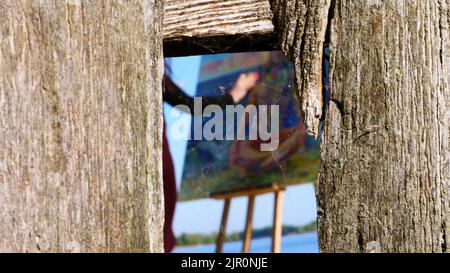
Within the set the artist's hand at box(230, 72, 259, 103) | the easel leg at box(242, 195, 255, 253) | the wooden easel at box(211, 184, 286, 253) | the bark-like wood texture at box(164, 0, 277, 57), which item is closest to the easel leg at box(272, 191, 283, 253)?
the wooden easel at box(211, 184, 286, 253)

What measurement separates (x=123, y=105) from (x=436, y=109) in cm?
38

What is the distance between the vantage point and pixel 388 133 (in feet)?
2.79

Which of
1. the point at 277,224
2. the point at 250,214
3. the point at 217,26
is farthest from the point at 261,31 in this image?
the point at 250,214

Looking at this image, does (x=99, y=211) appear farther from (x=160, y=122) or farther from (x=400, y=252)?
(x=400, y=252)

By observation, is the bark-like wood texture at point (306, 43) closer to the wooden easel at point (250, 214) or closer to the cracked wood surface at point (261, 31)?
the cracked wood surface at point (261, 31)

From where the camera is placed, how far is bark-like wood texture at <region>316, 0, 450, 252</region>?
0.84 meters

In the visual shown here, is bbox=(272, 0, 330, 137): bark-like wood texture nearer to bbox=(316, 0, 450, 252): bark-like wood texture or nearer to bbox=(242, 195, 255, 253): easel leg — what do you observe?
bbox=(316, 0, 450, 252): bark-like wood texture

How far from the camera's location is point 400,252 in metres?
0.83

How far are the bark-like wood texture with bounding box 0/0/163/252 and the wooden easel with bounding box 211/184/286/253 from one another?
3466 mm

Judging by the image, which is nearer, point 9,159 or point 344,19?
point 9,159

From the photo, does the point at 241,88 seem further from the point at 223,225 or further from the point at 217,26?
the point at 217,26
